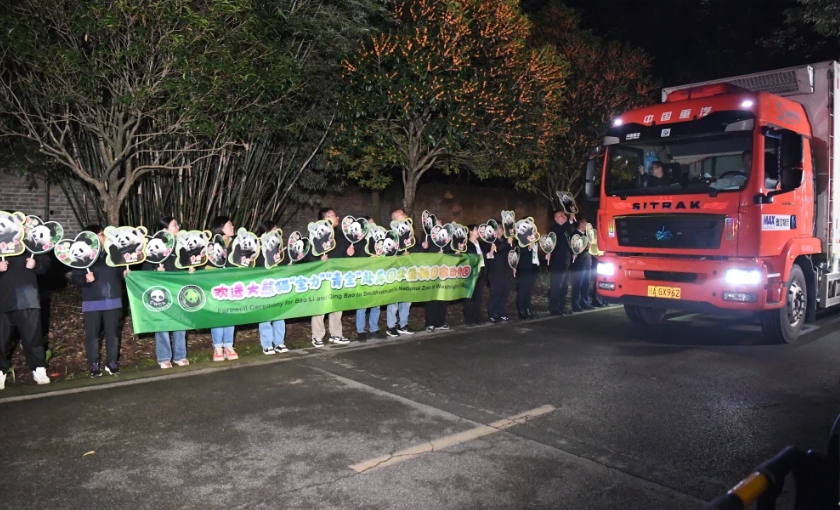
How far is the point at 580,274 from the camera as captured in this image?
12555 millimetres

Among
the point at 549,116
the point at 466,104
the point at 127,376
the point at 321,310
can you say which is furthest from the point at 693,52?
the point at 127,376

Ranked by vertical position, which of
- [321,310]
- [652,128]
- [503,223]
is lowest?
[321,310]

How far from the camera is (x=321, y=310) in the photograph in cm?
903

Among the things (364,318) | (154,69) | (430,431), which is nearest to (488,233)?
(364,318)

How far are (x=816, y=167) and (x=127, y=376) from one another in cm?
984

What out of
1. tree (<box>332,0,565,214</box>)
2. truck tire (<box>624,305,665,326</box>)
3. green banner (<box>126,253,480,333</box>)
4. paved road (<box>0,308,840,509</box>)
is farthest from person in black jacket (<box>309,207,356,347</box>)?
truck tire (<box>624,305,665,326</box>)

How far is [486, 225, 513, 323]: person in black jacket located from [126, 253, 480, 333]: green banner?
1.06ft

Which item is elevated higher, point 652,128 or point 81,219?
point 652,128

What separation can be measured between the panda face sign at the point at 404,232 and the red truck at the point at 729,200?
115 inches

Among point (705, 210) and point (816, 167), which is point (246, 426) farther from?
point (816, 167)

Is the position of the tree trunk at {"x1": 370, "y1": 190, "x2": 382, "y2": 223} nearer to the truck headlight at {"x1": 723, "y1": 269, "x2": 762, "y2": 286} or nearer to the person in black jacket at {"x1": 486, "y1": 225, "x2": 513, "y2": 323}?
the person in black jacket at {"x1": 486, "y1": 225, "x2": 513, "y2": 323}

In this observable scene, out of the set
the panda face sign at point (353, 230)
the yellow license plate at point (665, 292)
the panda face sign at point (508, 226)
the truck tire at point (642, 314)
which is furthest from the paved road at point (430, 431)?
Result: the panda face sign at point (508, 226)

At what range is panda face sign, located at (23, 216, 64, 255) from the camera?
6.77 m

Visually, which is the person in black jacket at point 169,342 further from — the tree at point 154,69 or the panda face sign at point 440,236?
the panda face sign at point 440,236
